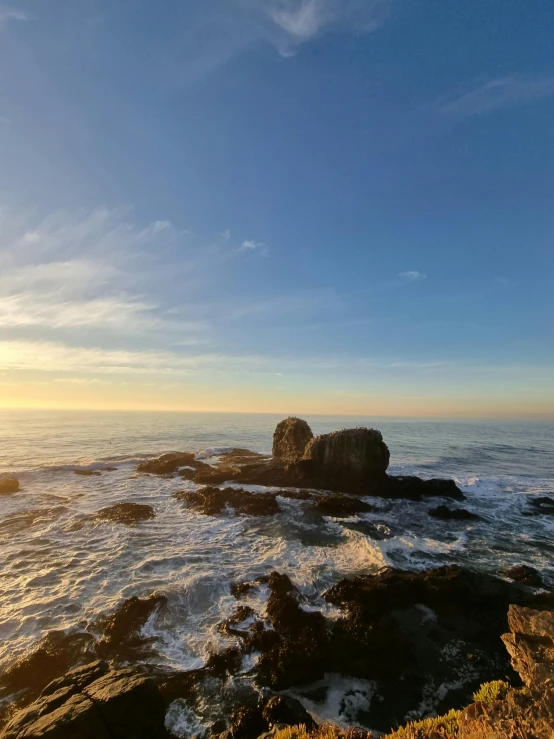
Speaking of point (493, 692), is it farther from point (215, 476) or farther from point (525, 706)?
point (215, 476)

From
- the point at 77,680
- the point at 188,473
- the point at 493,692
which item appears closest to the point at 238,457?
the point at 188,473

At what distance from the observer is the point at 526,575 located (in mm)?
16422

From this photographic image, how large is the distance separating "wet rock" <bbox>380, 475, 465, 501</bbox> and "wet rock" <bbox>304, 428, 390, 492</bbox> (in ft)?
4.07

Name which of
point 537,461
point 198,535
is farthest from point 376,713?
point 537,461

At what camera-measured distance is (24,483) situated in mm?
34375

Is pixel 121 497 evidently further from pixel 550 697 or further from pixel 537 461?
pixel 537 461

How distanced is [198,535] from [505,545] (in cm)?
1780

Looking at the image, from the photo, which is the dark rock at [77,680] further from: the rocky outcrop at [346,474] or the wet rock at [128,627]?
the rocky outcrop at [346,474]

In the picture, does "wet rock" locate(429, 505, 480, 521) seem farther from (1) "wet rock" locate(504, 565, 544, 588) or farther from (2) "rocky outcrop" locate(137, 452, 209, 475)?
(2) "rocky outcrop" locate(137, 452, 209, 475)

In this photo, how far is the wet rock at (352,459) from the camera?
3334 centimetres

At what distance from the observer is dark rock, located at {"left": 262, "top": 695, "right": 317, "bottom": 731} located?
8566 millimetres

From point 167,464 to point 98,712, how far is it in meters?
34.8

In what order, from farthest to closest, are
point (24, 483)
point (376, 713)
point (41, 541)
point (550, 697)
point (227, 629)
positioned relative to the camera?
point (24, 483) → point (41, 541) → point (227, 629) → point (376, 713) → point (550, 697)

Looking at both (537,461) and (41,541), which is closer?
(41,541)
